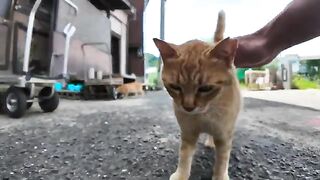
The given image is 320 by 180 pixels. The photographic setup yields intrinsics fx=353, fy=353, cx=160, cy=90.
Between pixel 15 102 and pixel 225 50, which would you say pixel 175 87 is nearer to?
pixel 225 50

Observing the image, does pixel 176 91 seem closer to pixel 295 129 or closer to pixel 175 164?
pixel 175 164

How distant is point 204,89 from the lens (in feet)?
2.38

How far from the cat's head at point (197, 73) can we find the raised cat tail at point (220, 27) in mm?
230

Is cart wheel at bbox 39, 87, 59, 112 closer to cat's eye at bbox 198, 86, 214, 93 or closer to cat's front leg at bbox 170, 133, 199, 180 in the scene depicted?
cat's front leg at bbox 170, 133, 199, 180

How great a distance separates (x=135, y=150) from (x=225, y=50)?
0.58m

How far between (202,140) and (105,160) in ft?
1.12

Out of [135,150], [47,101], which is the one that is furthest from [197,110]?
[47,101]

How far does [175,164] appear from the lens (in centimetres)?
102

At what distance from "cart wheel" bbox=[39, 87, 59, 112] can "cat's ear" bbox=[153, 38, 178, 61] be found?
1606mm

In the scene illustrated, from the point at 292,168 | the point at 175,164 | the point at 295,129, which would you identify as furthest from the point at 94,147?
the point at 295,129

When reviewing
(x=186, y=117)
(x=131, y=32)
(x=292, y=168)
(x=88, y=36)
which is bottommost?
(x=292, y=168)

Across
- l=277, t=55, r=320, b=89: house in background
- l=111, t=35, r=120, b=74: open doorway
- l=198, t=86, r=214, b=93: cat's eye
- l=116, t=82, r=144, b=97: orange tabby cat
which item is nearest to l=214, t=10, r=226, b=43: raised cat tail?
l=198, t=86, r=214, b=93: cat's eye

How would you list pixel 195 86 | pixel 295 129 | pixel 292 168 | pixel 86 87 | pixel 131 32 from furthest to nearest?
pixel 131 32
pixel 86 87
pixel 295 129
pixel 292 168
pixel 195 86

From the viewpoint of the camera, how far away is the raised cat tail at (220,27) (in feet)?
3.19
